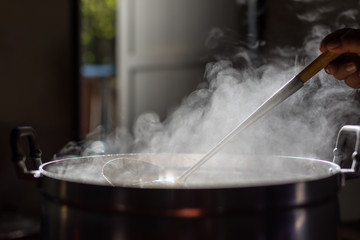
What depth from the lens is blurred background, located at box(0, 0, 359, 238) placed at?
190 cm

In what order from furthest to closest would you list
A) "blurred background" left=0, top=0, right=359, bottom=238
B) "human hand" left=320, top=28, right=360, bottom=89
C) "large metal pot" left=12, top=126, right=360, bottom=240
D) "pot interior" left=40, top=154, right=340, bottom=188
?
1. "blurred background" left=0, top=0, right=359, bottom=238
2. "pot interior" left=40, top=154, right=340, bottom=188
3. "human hand" left=320, top=28, right=360, bottom=89
4. "large metal pot" left=12, top=126, right=360, bottom=240

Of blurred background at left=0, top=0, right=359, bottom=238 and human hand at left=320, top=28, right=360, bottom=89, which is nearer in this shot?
human hand at left=320, top=28, right=360, bottom=89

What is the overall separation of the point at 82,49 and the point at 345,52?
1738mm

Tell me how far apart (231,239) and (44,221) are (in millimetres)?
348

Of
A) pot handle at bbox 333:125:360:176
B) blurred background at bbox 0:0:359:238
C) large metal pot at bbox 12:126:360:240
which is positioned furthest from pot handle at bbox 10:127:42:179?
blurred background at bbox 0:0:359:238

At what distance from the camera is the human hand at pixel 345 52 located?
2.46 ft

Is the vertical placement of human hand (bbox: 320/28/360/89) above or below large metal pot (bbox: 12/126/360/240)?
above

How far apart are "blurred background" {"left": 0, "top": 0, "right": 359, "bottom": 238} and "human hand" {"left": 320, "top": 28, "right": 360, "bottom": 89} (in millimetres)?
649

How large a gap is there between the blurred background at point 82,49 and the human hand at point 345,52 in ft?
2.13

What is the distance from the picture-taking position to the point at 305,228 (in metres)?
0.63

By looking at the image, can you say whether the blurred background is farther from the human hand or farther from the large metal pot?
the large metal pot

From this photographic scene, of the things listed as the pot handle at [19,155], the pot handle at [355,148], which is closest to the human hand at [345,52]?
the pot handle at [355,148]

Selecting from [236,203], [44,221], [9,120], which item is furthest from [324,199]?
[9,120]

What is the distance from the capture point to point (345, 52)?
768mm
